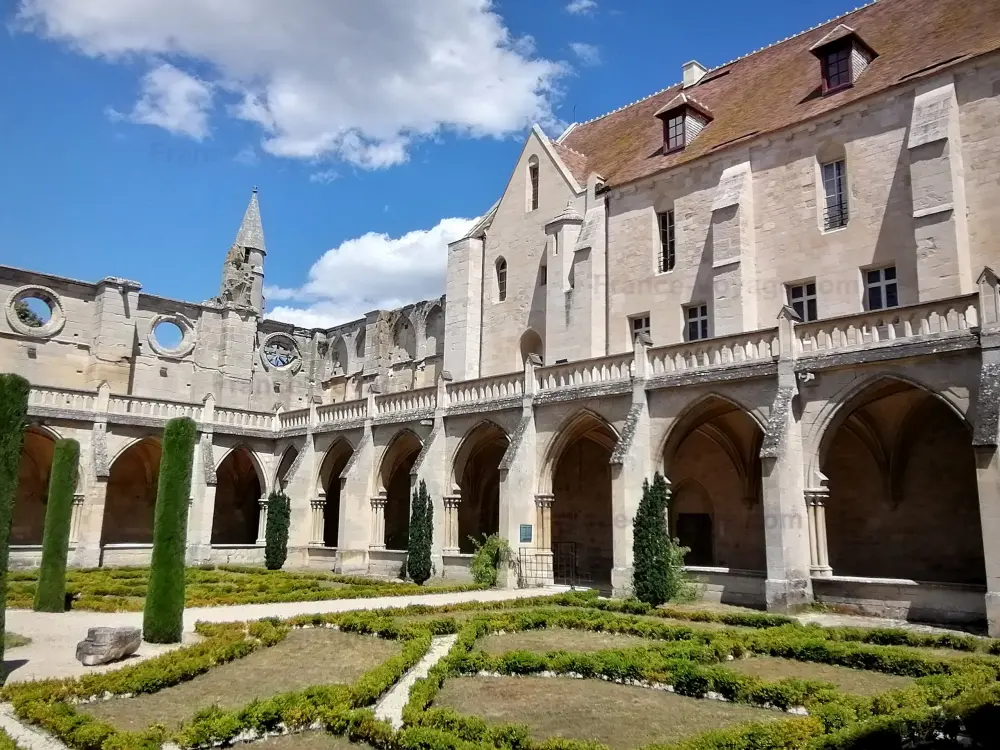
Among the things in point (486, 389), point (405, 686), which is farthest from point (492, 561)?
point (405, 686)

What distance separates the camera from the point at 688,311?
22891 mm

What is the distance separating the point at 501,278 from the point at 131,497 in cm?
1792

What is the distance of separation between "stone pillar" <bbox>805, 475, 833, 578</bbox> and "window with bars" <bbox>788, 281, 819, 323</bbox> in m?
5.75

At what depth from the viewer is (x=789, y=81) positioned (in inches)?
920

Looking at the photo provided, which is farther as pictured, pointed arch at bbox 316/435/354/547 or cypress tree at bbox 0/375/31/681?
pointed arch at bbox 316/435/354/547

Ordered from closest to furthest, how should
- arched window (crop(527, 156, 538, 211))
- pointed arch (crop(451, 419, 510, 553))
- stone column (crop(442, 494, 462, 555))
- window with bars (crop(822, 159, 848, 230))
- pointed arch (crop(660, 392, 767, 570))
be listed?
window with bars (crop(822, 159, 848, 230)), pointed arch (crop(660, 392, 767, 570)), stone column (crop(442, 494, 462, 555)), pointed arch (crop(451, 419, 510, 553)), arched window (crop(527, 156, 538, 211))

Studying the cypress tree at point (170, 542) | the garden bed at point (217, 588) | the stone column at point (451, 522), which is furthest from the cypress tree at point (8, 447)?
the stone column at point (451, 522)

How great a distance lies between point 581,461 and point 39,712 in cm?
1899

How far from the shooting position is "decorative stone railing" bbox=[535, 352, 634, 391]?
786 inches

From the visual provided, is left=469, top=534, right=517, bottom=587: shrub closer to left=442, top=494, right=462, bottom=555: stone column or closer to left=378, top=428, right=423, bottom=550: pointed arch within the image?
left=442, top=494, right=462, bottom=555: stone column

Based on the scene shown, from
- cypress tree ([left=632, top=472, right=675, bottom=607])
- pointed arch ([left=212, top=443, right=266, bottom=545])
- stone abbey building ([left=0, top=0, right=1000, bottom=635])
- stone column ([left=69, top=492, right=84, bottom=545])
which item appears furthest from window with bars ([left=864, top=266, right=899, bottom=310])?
pointed arch ([left=212, top=443, right=266, bottom=545])

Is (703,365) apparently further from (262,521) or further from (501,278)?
(262,521)

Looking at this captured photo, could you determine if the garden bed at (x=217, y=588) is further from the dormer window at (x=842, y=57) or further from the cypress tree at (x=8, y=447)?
the dormer window at (x=842, y=57)

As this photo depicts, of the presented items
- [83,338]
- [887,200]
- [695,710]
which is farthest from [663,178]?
[83,338]
